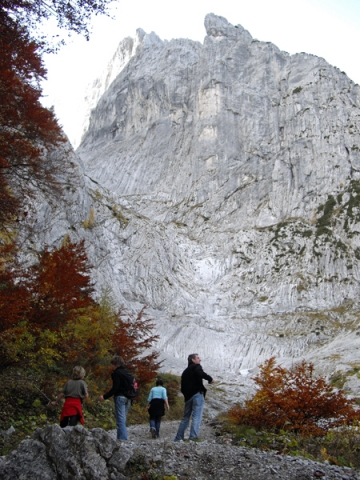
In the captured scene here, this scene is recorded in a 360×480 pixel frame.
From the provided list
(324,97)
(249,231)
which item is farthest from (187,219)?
(324,97)

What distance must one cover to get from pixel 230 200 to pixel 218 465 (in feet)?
277

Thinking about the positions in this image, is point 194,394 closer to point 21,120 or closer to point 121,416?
point 121,416

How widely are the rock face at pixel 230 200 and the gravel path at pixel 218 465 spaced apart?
2773cm

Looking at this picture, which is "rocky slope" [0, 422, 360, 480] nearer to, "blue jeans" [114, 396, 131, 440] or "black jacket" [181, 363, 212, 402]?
"blue jeans" [114, 396, 131, 440]

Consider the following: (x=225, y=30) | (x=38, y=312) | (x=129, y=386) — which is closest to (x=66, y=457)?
(x=129, y=386)

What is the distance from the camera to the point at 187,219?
3521 inches

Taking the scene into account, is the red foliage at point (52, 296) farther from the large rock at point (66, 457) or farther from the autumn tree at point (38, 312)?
the large rock at point (66, 457)

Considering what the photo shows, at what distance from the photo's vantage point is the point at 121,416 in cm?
1072

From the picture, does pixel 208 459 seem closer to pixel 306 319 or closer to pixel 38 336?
pixel 38 336

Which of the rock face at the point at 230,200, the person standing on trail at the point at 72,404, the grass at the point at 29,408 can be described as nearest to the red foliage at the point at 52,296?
the grass at the point at 29,408

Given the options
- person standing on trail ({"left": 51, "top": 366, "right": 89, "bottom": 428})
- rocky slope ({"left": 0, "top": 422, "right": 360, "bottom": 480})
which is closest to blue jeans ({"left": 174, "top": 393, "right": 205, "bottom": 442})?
rocky slope ({"left": 0, "top": 422, "right": 360, "bottom": 480})

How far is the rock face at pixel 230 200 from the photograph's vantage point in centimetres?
6159

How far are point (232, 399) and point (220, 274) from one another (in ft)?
147

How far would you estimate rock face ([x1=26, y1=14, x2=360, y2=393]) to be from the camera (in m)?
61.6
